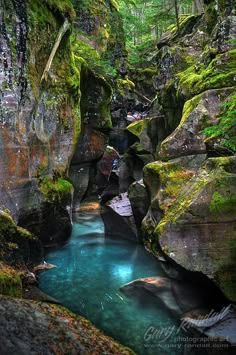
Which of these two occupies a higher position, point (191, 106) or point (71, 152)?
point (191, 106)

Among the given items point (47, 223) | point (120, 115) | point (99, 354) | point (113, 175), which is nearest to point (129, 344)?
point (99, 354)

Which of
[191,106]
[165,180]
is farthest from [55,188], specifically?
[191,106]

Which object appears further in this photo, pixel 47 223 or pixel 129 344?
pixel 47 223

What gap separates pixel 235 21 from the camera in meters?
13.2

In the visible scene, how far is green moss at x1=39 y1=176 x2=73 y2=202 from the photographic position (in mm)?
12953

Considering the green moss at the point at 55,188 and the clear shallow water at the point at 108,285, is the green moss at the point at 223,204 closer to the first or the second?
the clear shallow water at the point at 108,285

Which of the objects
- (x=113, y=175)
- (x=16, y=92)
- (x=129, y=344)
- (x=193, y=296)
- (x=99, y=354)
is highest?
(x=16, y=92)

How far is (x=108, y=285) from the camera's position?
1121 centimetres

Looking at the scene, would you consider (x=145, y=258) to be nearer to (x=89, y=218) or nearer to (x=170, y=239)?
(x=170, y=239)

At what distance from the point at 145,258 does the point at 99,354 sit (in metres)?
9.40

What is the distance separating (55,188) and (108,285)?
4195mm

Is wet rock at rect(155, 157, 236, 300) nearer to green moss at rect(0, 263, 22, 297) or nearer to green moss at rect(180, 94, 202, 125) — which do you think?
green moss at rect(0, 263, 22, 297)

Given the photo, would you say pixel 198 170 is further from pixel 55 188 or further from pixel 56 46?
pixel 56 46

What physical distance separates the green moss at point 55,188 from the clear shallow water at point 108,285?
7.44ft
